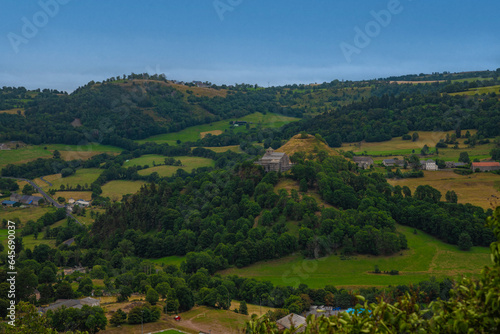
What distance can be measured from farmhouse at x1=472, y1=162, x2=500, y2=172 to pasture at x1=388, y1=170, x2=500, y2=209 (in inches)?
107

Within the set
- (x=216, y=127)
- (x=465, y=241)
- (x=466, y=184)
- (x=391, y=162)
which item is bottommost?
(x=465, y=241)

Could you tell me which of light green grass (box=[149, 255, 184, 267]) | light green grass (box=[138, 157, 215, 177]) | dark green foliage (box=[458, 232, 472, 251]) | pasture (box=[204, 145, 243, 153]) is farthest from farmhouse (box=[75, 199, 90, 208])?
dark green foliage (box=[458, 232, 472, 251])

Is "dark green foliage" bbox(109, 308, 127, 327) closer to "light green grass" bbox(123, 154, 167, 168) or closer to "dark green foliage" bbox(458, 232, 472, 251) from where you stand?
"dark green foliage" bbox(458, 232, 472, 251)

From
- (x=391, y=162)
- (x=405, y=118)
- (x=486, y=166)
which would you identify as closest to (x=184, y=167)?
(x=391, y=162)

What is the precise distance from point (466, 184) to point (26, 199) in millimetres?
98193

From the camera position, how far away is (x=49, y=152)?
458ft

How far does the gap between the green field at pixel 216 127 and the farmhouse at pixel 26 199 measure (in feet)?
199

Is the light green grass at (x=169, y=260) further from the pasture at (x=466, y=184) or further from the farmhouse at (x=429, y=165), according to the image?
the farmhouse at (x=429, y=165)

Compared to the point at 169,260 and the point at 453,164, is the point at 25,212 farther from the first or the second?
the point at 453,164

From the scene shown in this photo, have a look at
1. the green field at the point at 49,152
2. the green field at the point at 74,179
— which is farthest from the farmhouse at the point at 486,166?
the green field at the point at 49,152

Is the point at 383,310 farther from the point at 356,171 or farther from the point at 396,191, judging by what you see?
the point at 356,171

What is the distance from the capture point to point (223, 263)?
207 feet

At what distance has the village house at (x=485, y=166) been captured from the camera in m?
84.9

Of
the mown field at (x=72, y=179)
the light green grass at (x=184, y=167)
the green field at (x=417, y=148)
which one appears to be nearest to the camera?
the green field at (x=417, y=148)
